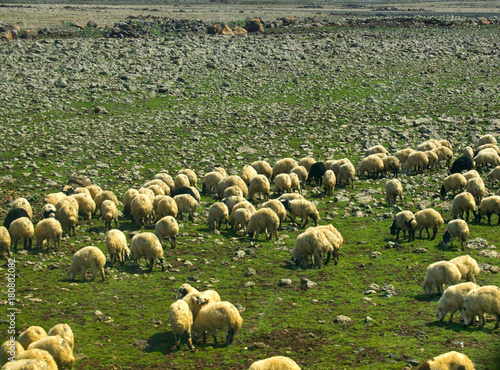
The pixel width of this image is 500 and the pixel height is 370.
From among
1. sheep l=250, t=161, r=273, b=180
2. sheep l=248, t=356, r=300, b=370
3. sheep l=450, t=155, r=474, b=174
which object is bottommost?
sheep l=250, t=161, r=273, b=180

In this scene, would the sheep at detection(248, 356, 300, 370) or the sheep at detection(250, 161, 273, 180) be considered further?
the sheep at detection(250, 161, 273, 180)

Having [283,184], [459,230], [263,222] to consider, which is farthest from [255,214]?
[459,230]

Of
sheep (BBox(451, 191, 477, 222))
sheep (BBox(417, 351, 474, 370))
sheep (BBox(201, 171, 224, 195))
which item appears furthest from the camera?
sheep (BBox(201, 171, 224, 195))

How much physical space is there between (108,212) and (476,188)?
11.9 m

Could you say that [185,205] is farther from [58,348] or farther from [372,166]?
[58,348]

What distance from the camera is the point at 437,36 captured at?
49781mm

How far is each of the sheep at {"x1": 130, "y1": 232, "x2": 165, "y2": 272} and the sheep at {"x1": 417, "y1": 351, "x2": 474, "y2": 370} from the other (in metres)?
7.53

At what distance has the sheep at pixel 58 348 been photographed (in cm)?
1012

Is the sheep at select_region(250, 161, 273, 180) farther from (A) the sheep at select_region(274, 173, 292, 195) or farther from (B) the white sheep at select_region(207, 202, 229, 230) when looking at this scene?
(B) the white sheep at select_region(207, 202, 229, 230)

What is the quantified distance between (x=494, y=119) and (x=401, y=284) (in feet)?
67.4

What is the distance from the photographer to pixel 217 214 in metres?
18.5

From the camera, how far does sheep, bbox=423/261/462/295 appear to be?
43.6 ft

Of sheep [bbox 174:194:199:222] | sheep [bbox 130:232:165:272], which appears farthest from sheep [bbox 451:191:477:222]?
sheep [bbox 130:232:165:272]

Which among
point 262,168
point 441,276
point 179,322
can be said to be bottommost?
point 179,322
